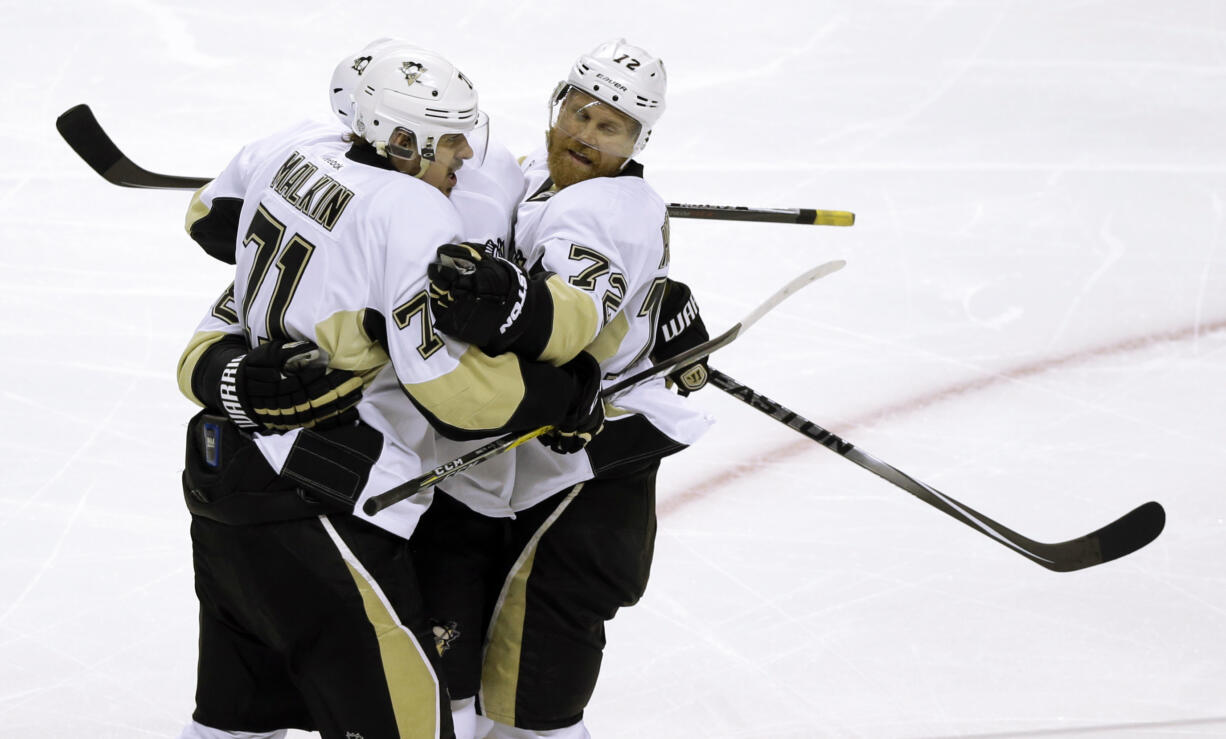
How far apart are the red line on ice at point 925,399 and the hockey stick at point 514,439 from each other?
111 cm

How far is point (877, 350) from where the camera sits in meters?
4.32

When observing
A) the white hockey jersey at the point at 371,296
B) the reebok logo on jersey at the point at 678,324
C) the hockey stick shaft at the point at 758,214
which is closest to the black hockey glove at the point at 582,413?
the white hockey jersey at the point at 371,296

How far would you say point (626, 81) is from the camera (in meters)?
2.42

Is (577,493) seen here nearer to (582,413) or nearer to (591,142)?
(582,413)

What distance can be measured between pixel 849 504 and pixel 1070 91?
10.0 ft

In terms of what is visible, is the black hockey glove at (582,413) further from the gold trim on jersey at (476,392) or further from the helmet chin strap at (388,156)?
the helmet chin strap at (388,156)

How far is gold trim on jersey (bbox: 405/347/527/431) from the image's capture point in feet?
6.73

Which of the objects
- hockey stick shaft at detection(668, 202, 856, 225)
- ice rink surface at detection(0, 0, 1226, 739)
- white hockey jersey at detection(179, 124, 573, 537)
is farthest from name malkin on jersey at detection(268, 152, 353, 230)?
ice rink surface at detection(0, 0, 1226, 739)

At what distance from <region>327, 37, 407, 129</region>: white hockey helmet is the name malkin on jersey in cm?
9

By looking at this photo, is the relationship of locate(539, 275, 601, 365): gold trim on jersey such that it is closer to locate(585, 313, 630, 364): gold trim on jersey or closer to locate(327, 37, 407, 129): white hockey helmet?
locate(585, 313, 630, 364): gold trim on jersey

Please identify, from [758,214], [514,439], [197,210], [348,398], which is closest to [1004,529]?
[758,214]

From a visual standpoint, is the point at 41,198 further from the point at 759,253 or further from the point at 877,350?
the point at 877,350

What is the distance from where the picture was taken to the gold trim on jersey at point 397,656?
7.02 feet

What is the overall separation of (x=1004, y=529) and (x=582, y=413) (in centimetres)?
113
